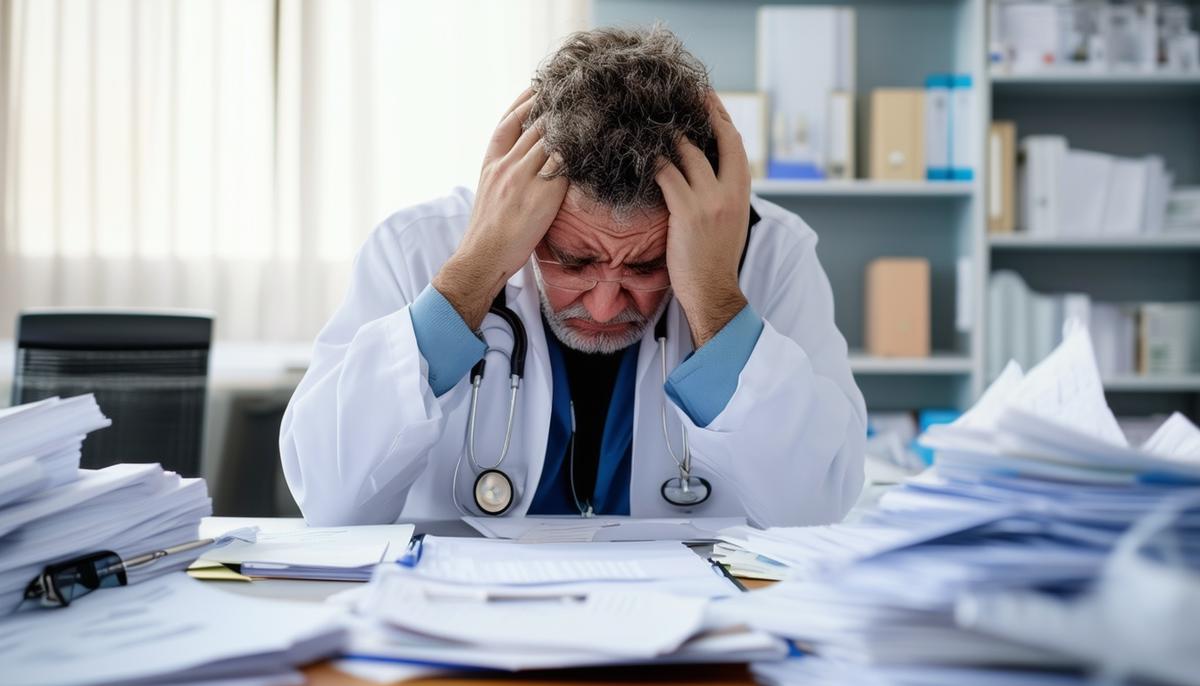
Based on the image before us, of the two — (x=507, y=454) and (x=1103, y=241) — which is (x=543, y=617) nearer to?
(x=507, y=454)

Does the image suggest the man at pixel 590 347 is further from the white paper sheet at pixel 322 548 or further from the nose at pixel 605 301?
the white paper sheet at pixel 322 548

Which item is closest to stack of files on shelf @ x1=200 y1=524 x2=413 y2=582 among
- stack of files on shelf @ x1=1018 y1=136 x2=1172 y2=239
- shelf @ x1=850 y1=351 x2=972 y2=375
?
shelf @ x1=850 y1=351 x2=972 y2=375

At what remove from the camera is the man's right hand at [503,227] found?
3.99 feet

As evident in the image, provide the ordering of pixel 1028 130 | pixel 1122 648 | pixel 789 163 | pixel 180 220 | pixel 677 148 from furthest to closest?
pixel 180 220 < pixel 1028 130 < pixel 789 163 < pixel 677 148 < pixel 1122 648

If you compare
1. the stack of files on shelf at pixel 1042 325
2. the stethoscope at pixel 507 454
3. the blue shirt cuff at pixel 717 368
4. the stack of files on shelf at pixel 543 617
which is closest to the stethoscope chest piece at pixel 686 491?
the stethoscope at pixel 507 454

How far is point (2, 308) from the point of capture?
3.26m

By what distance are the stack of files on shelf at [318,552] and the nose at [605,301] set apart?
417 mm

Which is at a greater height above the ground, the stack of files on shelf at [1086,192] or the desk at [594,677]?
the stack of files on shelf at [1086,192]

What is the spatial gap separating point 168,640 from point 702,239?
2.66 ft

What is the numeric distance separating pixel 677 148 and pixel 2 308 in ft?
9.78

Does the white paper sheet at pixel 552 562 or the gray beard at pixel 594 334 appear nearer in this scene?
the white paper sheet at pixel 552 562

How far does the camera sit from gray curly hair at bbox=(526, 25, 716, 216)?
3.86 ft

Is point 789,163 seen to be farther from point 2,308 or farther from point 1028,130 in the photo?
point 2,308

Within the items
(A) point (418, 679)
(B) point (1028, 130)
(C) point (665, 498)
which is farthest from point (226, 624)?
(B) point (1028, 130)
